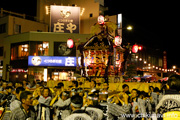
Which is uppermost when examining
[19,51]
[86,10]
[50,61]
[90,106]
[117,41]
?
[86,10]

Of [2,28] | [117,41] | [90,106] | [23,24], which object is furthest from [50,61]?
[90,106]

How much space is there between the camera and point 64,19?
3133cm

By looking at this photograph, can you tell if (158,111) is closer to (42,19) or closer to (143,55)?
(42,19)

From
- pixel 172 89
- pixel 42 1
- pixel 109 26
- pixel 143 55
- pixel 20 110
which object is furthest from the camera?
pixel 143 55

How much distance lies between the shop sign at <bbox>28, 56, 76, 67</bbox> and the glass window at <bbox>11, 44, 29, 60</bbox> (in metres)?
2.16

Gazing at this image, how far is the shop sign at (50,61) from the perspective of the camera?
2856 cm

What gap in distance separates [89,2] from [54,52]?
10.4 m

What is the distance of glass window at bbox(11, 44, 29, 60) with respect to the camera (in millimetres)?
30453

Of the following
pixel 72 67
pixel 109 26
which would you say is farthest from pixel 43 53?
pixel 109 26

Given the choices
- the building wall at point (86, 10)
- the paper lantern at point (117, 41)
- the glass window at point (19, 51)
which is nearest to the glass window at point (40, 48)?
the glass window at point (19, 51)

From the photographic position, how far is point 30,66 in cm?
2872

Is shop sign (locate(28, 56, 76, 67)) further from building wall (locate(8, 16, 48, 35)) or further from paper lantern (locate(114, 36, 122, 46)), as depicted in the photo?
paper lantern (locate(114, 36, 122, 46))

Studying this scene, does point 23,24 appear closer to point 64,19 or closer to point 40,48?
point 40,48

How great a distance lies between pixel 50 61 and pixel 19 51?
227 inches
